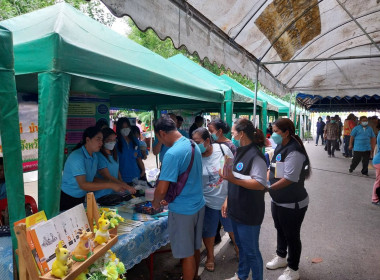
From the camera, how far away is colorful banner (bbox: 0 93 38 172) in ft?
11.2

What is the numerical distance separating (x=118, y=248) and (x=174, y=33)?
2.14 metres

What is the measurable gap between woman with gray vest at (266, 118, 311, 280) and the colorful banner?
9.89 feet

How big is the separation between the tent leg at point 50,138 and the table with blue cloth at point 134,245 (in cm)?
48

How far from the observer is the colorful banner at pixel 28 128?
3426 mm

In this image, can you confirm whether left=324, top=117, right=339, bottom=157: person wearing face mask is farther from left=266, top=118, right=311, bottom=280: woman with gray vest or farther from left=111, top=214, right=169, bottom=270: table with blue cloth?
left=111, top=214, right=169, bottom=270: table with blue cloth

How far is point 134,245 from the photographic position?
238 centimetres

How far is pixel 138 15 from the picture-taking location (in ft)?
7.50

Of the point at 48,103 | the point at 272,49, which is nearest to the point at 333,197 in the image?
the point at 272,49

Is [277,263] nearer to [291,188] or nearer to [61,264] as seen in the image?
[291,188]

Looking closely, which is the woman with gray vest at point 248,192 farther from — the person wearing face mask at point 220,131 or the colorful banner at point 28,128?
the colorful banner at point 28,128

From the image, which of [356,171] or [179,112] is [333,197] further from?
[179,112]

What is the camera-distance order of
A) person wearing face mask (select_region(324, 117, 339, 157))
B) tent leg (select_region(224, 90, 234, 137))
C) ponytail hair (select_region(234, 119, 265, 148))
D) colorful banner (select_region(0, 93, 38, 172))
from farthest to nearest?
1. person wearing face mask (select_region(324, 117, 339, 157))
2. tent leg (select_region(224, 90, 234, 137))
3. colorful banner (select_region(0, 93, 38, 172))
4. ponytail hair (select_region(234, 119, 265, 148))

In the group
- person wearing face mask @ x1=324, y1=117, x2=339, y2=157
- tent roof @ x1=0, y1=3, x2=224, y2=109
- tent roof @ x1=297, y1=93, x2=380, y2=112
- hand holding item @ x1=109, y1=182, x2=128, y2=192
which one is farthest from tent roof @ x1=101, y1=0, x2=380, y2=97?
tent roof @ x1=297, y1=93, x2=380, y2=112

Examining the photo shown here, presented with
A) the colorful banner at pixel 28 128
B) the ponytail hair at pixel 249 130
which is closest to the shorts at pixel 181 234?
the ponytail hair at pixel 249 130
